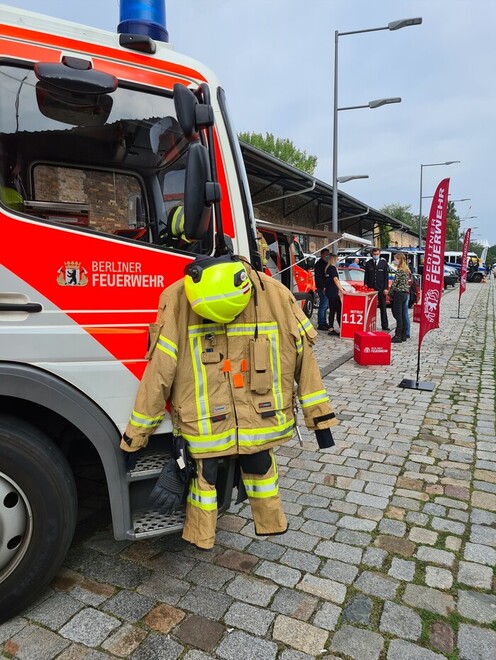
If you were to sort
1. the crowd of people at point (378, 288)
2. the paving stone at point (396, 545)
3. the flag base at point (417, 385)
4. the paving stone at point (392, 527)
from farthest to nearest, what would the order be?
1. the crowd of people at point (378, 288)
2. the flag base at point (417, 385)
3. the paving stone at point (392, 527)
4. the paving stone at point (396, 545)

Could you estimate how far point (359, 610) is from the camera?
2.60 meters

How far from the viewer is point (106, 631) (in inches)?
96.0

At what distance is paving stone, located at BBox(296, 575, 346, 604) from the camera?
2705mm

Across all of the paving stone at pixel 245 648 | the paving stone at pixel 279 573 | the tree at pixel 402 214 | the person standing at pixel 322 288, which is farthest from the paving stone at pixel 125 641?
the tree at pixel 402 214

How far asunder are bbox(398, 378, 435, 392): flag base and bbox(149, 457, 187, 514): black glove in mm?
5266

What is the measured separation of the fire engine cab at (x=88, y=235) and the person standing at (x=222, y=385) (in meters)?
0.14

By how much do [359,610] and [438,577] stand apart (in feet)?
1.93

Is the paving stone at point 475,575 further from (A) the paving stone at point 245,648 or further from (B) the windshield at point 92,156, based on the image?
(B) the windshield at point 92,156

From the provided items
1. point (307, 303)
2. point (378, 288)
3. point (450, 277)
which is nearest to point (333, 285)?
Result: point (378, 288)

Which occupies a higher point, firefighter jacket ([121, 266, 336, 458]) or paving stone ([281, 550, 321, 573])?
firefighter jacket ([121, 266, 336, 458])

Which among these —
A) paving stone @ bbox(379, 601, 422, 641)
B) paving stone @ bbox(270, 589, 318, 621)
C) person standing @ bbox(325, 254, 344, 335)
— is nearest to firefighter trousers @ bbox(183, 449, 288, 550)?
paving stone @ bbox(270, 589, 318, 621)

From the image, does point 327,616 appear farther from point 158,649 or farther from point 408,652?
point 158,649

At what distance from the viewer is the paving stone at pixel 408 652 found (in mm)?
2291

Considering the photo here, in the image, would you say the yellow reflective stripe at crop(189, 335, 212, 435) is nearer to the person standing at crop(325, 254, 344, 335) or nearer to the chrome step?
the chrome step
